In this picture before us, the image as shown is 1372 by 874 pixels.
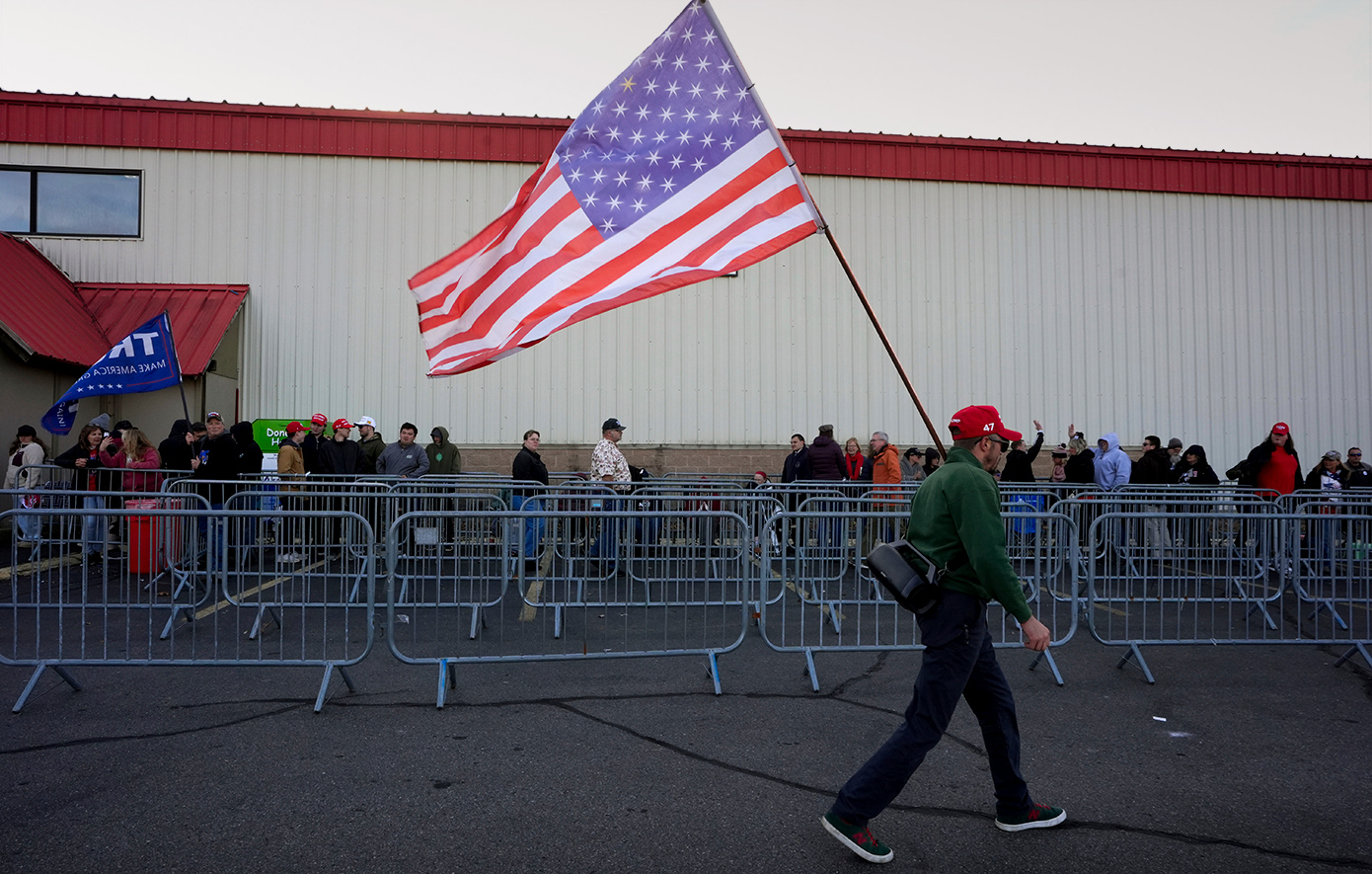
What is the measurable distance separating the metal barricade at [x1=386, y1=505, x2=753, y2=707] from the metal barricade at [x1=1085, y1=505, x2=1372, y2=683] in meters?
2.81

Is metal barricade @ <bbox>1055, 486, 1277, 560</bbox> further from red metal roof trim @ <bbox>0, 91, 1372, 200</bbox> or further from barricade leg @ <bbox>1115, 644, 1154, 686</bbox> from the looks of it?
red metal roof trim @ <bbox>0, 91, 1372, 200</bbox>

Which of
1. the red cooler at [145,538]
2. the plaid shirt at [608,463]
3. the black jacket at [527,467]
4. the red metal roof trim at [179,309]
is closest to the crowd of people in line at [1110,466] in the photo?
the plaid shirt at [608,463]

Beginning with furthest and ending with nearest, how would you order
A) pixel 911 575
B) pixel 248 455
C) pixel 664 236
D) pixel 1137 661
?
pixel 248 455
pixel 1137 661
pixel 664 236
pixel 911 575

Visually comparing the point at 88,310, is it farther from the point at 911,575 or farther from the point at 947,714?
the point at 947,714

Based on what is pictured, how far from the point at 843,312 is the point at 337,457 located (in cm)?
917

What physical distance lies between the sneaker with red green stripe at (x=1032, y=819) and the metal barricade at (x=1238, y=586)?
8.96ft

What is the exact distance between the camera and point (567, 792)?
14.0 ft

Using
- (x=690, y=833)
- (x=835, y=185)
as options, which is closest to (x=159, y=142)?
(x=835, y=185)

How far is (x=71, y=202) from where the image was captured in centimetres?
1570

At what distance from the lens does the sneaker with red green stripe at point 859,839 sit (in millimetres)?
3586

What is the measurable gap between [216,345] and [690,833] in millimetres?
13009

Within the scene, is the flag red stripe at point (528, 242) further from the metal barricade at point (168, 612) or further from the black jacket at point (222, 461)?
the black jacket at point (222, 461)

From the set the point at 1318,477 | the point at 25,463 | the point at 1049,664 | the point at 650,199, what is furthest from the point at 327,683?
the point at 1318,477

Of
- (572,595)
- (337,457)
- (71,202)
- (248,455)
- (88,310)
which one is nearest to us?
(572,595)
